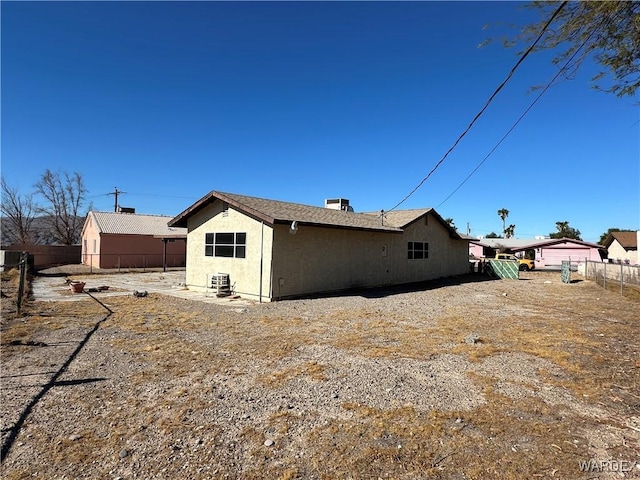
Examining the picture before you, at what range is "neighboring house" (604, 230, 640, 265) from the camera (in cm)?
3656

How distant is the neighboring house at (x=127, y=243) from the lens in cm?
2845

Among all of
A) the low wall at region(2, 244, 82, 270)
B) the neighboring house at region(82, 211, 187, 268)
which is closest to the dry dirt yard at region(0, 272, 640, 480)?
the neighboring house at region(82, 211, 187, 268)

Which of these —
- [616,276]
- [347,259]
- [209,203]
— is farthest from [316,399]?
[616,276]

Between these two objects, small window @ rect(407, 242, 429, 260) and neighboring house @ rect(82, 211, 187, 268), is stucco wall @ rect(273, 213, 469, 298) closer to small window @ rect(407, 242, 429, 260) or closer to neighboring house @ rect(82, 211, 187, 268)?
Answer: small window @ rect(407, 242, 429, 260)

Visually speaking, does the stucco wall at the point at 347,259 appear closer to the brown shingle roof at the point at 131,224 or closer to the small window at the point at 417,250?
the small window at the point at 417,250

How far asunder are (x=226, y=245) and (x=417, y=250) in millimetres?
11014

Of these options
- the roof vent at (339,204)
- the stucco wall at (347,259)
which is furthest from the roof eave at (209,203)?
the roof vent at (339,204)

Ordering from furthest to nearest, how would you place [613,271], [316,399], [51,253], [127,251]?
[51,253], [127,251], [613,271], [316,399]

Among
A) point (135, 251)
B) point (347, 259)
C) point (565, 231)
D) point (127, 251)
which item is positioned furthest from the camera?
point (565, 231)

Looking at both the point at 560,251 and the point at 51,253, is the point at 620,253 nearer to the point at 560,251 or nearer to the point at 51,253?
the point at 560,251

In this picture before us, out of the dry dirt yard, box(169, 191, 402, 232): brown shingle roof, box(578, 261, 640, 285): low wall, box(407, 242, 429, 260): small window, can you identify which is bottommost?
the dry dirt yard

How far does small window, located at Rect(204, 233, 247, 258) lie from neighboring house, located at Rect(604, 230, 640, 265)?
126ft

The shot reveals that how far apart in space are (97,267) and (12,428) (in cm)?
2845

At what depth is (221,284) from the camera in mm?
13586
